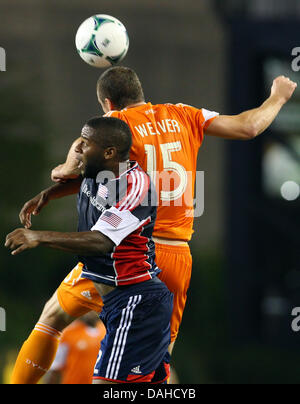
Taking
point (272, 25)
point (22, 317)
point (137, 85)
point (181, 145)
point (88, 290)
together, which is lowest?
point (22, 317)

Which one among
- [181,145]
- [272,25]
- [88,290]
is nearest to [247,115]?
[181,145]

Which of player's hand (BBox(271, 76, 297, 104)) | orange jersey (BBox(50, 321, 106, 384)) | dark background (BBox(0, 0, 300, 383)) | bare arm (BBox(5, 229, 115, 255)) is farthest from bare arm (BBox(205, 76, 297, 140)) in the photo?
dark background (BBox(0, 0, 300, 383))

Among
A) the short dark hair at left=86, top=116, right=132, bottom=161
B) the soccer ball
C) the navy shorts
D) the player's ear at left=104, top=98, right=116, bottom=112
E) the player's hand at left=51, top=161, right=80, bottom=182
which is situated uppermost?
the soccer ball

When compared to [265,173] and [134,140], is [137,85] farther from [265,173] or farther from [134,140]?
[265,173]

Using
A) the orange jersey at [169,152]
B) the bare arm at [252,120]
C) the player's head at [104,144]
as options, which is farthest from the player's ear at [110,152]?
the bare arm at [252,120]

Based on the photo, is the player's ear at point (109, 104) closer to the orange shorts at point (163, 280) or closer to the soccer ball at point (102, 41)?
the soccer ball at point (102, 41)

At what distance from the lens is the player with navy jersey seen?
4.73 m

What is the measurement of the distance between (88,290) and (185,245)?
67 cm

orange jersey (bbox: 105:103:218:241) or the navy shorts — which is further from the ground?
orange jersey (bbox: 105:103:218:241)

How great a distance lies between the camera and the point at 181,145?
5.37m

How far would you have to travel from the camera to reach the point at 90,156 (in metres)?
4.76

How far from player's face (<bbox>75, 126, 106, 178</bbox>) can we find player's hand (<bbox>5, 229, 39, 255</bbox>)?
595 mm

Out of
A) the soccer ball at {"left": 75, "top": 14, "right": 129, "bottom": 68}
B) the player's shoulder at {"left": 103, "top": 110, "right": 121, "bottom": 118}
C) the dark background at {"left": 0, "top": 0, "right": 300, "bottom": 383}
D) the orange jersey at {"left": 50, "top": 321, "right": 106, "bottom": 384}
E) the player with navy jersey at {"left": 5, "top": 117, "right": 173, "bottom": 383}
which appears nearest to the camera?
the player with navy jersey at {"left": 5, "top": 117, "right": 173, "bottom": 383}

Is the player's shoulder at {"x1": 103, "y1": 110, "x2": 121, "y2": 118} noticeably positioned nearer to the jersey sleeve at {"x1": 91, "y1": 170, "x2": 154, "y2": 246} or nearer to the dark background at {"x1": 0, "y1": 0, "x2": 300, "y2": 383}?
the jersey sleeve at {"x1": 91, "y1": 170, "x2": 154, "y2": 246}
